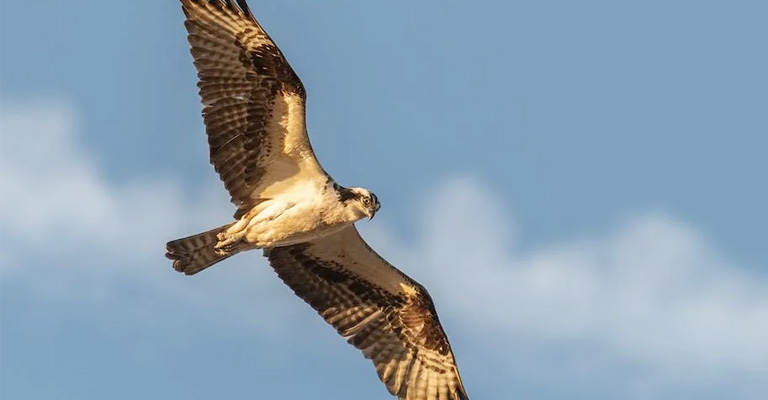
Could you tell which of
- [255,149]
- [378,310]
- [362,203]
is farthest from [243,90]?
[378,310]

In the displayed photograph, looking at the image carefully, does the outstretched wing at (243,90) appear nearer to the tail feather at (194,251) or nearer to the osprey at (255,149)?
the osprey at (255,149)

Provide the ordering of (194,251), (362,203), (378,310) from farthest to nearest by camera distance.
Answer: (378,310) < (194,251) < (362,203)

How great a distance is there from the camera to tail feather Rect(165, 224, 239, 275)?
59.6ft

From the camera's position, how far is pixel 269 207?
18.3 meters

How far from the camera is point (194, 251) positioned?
18188 millimetres

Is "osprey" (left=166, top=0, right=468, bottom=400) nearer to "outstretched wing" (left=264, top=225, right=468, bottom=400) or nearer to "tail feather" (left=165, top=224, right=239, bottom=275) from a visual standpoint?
"tail feather" (left=165, top=224, right=239, bottom=275)

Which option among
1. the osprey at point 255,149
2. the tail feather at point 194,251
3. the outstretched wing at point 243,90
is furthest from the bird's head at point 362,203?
the tail feather at point 194,251

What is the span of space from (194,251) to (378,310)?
284cm

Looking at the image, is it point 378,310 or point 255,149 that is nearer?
point 255,149

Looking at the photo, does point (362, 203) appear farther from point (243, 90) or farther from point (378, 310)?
point (378, 310)

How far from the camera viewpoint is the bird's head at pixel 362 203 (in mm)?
17750

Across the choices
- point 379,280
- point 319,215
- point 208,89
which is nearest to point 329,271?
point 379,280

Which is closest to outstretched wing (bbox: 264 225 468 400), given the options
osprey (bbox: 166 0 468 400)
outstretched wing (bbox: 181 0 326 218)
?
osprey (bbox: 166 0 468 400)

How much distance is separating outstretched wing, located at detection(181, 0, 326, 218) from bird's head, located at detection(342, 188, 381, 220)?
643 millimetres
